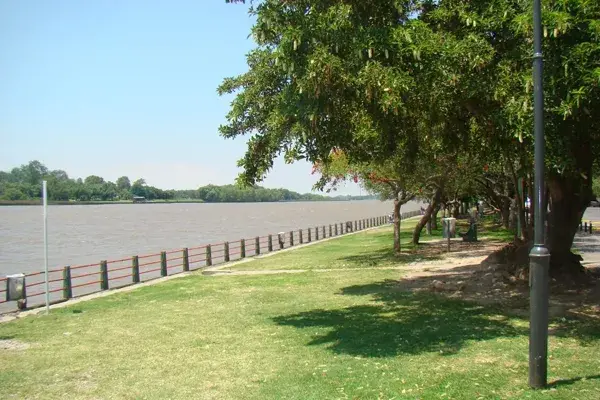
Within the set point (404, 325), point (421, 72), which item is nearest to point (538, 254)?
point (421, 72)

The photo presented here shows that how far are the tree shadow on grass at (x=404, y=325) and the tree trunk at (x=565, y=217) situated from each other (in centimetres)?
254

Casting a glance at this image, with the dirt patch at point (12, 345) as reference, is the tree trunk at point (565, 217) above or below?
above

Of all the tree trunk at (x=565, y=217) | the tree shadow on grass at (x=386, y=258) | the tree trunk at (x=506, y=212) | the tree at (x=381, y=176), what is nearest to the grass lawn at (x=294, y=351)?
the tree trunk at (x=565, y=217)

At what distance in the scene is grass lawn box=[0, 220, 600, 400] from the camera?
6.58 m

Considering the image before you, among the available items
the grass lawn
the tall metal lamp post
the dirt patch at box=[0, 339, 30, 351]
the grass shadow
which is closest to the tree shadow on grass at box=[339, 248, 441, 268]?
the grass lawn

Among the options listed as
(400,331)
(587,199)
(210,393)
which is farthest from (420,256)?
(210,393)

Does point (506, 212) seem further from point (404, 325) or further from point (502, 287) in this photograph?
point (404, 325)

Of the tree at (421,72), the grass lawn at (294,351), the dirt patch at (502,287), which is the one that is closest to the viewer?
the grass lawn at (294,351)

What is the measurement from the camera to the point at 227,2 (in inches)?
388

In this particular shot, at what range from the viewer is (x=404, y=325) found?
379 inches

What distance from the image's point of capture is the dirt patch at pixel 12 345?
9.64 meters

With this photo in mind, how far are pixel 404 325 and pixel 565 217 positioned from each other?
5014mm

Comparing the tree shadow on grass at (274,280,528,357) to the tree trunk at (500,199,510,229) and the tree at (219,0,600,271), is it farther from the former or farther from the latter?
the tree trunk at (500,199,510,229)

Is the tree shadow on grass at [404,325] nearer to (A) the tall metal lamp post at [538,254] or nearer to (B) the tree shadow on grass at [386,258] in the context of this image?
(A) the tall metal lamp post at [538,254]
